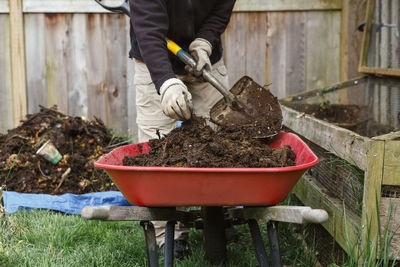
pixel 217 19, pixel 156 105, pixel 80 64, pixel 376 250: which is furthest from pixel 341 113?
pixel 80 64

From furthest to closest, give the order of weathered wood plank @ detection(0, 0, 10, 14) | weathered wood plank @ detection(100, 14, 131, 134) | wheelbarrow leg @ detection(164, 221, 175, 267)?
weathered wood plank @ detection(100, 14, 131, 134), weathered wood plank @ detection(0, 0, 10, 14), wheelbarrow leg @ detection(164, 221, 175, 267)

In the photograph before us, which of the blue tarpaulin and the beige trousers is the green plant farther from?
the blue tarpaulin

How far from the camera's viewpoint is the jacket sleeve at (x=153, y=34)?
2.36 metres

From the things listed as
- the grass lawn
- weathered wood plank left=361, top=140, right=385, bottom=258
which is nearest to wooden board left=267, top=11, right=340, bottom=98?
the grass lawn

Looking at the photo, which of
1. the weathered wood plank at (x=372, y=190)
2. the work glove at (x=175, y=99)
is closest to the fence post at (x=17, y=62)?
the work glove at (x=175, y=99)

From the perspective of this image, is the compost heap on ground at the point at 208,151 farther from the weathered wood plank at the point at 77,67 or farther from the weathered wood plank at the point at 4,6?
the weathered wood plank at the point at 4,6

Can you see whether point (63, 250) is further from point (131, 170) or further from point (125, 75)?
point (125, 75)

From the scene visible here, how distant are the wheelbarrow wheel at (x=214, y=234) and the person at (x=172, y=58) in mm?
362

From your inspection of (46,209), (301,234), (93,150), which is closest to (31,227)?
(46,209)

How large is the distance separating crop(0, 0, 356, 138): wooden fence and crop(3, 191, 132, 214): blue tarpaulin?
136cm

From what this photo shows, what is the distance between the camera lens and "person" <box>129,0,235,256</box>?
2.30 m

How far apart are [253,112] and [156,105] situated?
62 cm

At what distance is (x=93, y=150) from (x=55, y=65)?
1.10 meters

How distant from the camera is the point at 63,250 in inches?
104
